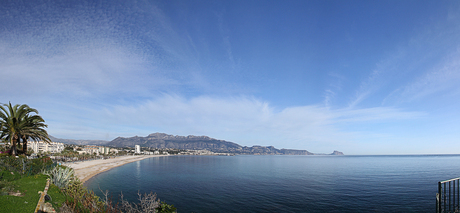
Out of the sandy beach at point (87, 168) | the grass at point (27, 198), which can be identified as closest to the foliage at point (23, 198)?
the grass at point (27, 198)

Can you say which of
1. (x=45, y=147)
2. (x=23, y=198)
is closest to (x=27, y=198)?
(x=23, y=198)

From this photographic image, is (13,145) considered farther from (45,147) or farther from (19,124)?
(45,147)

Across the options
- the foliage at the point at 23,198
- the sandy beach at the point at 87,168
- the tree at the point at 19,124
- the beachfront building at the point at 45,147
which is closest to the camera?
the foliage at the point at 23,198

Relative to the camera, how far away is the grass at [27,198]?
8.58 meters

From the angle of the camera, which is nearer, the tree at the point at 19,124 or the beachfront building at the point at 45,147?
the tree at the point at 19,124

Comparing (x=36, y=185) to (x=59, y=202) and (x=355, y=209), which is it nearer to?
(x=59, y=202)

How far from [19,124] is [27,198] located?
24050 millimetres

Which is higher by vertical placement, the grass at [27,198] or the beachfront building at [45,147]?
the grass at [27,198]

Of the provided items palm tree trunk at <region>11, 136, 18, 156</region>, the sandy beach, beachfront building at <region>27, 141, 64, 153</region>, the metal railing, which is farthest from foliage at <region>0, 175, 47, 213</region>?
beachfront building at <region>27, 141, 64, 153</region>

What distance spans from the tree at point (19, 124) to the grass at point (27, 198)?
673 inches

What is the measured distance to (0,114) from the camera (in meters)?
26.6

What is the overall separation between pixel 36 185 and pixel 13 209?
615 centimetres

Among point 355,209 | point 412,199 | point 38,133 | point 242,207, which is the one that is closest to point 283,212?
point 242,207

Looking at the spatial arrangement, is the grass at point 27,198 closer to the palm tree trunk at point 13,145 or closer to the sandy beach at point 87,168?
the palm tree trunk at point 13,145
